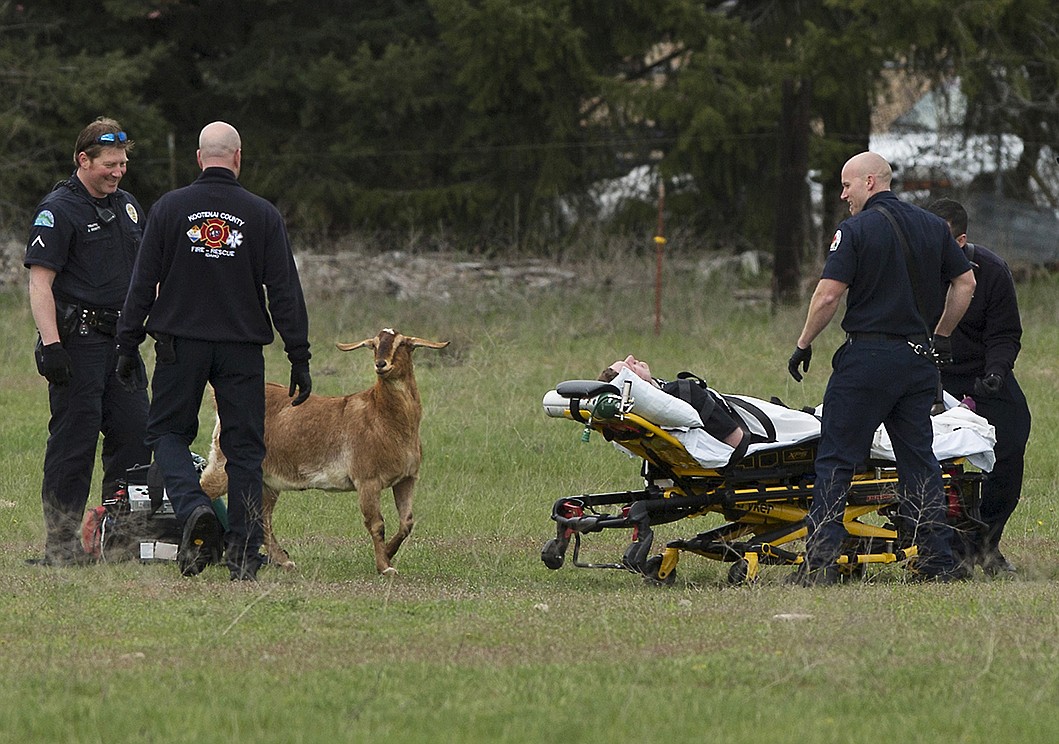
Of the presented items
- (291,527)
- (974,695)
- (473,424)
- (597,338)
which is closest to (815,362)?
(597,338)

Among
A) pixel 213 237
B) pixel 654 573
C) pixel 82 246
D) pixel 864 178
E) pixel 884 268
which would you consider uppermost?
pixel 864 178

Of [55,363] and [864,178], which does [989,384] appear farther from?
[55,363]

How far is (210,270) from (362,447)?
1.44 m

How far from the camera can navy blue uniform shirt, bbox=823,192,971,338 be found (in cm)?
761

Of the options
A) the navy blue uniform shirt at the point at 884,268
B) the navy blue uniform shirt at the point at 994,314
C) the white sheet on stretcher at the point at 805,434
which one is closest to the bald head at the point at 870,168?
the navy blue uniform shirt at the point at 884,268

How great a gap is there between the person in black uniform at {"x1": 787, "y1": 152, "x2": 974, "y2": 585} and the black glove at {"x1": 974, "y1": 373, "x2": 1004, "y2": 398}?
2.66 ft

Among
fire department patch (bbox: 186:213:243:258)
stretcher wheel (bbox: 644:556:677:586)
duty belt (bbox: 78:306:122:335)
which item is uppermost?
fire department patch (bbox: 186:213:243:258)

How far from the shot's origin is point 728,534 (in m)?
8.12

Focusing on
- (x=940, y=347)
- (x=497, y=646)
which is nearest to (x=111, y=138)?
(x=497, y=646)

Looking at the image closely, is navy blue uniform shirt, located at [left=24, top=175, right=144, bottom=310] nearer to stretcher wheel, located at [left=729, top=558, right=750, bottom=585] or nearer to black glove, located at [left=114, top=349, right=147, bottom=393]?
black glove, located at [left=114, top=349, right=147, bottom=393]

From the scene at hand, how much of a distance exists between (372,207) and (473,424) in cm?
1355

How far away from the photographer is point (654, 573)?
7930 mm

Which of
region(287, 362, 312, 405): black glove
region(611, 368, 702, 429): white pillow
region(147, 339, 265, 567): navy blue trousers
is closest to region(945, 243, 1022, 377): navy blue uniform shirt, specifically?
region(611, 368, 702, 429): white pillow

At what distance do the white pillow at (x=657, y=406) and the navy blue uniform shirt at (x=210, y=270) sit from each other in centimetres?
157
